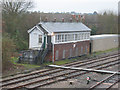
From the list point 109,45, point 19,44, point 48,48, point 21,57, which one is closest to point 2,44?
point 21,57

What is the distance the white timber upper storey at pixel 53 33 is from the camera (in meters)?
24.1

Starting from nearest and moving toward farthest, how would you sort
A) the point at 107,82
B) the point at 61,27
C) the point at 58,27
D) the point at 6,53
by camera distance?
the point at 107,82, the point at 6,53, the point at 58,27, the point at 61,27

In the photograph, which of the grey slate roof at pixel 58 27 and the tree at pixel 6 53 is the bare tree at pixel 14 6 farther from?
the tree at pixel 6 53

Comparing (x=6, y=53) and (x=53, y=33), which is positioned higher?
(x=53, y=33)

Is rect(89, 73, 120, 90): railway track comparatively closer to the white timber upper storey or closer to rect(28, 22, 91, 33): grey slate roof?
the white timber upper storey

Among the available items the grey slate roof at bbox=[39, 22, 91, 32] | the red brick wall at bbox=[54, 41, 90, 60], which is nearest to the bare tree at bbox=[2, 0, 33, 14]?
the grey slate roof at bbox=[39, 22, 91, 32]

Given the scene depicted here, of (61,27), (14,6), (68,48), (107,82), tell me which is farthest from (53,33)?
(14,6)

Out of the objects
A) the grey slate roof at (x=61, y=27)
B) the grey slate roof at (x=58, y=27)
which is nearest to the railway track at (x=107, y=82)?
the grey slate roof at (x=58, y=27)

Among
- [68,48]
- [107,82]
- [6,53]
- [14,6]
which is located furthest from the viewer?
[14,6]

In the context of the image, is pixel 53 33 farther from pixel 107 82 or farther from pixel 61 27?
pixel 107 82

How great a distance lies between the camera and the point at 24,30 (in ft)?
99.4

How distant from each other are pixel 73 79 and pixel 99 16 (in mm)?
36773

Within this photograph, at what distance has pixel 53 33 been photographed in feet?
78.1

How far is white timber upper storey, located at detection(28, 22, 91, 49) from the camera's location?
79.2ft
